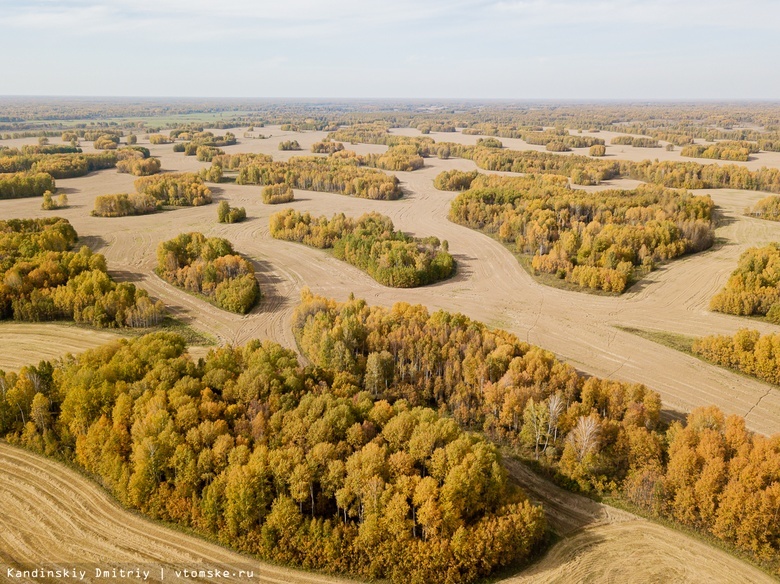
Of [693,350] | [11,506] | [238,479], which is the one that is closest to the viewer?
[238,479]

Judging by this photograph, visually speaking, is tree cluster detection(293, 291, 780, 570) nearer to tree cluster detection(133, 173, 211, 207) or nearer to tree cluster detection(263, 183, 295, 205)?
tree cluster detection(263, 183, 295, 205)

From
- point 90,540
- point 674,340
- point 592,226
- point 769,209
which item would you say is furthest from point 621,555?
point 769,209

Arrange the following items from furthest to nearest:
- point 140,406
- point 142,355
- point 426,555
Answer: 1. point 142,355
2. point 140,406
3. point 426,555

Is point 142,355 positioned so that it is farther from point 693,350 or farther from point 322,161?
point 322,161

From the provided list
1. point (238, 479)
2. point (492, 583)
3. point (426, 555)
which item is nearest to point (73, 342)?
point (238, 479)

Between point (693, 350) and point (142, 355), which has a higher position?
point (142, 355)

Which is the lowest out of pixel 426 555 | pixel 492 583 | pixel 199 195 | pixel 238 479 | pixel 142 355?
pixel 492 583

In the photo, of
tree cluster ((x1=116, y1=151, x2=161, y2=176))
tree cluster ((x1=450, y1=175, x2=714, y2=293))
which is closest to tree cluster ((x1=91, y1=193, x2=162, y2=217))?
tree cluster ((x1=116, y1=151, x2=161, y2=176))
